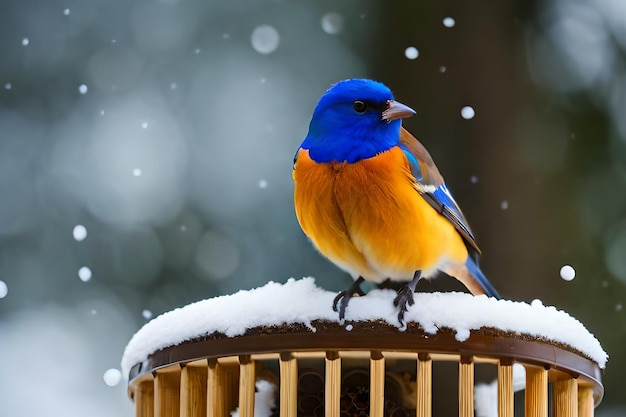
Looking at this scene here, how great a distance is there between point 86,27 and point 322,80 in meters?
2.23

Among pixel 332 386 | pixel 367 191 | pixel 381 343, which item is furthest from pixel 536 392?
pixel 367 191

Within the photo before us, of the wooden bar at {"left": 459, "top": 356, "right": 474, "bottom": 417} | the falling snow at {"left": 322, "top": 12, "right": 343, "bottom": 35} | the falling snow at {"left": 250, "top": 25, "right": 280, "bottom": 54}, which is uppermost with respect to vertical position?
the falling snow at {"left": 250, "top": 25, "right": 280, "bottom": 54}

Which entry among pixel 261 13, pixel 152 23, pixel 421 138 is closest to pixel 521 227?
pixel 421 138

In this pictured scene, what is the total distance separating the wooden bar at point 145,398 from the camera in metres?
3.74

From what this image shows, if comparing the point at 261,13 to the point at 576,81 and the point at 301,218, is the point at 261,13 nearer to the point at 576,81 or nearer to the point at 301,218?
the point at 576,81

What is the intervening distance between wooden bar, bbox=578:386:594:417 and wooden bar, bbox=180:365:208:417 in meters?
1.26

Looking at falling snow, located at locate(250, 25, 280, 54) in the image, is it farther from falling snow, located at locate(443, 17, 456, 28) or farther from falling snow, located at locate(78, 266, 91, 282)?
falling snow, located at locate(443, 17, 456, 28)

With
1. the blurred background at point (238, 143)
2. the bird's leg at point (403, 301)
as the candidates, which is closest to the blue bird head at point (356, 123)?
the bird's leg at point (403, 301)

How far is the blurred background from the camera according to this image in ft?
18.7

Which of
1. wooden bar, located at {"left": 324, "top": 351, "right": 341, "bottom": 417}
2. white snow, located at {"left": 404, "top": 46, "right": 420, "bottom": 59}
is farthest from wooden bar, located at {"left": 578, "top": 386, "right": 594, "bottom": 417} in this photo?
white snow, located at {"left": 404, "top": 46, "right": 420, "bottom": 59}

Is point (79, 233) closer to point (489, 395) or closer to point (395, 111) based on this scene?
point (489, 395)

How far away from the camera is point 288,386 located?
3.22m

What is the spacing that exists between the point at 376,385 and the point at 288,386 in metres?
0.26

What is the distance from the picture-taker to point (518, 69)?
19.7 feet
